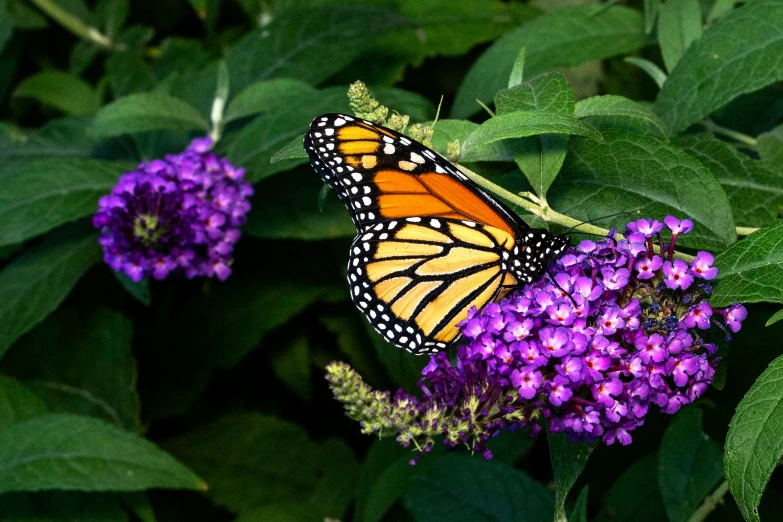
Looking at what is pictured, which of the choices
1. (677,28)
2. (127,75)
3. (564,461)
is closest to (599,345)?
(564,461)

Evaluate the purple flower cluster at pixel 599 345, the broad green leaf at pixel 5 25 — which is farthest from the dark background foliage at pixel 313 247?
the broad green leaf at pixel 5 25

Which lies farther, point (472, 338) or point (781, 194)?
point (781, 194)

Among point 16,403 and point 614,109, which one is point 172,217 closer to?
point 16,403

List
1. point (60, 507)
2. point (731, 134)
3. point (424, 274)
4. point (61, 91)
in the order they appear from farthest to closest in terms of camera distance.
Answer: point (61, 91)
point (60, 507)
point (731, 134)
point (424, 274)

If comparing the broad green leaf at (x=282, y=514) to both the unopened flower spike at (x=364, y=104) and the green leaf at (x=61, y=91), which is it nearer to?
the unopened flower spike at (x=364, y=104)

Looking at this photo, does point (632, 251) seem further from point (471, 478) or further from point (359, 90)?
point (471, 478)

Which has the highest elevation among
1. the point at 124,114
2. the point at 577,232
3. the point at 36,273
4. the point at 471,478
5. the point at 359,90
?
the point at 359,90

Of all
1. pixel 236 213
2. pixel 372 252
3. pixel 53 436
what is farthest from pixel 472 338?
pixel 53 436
